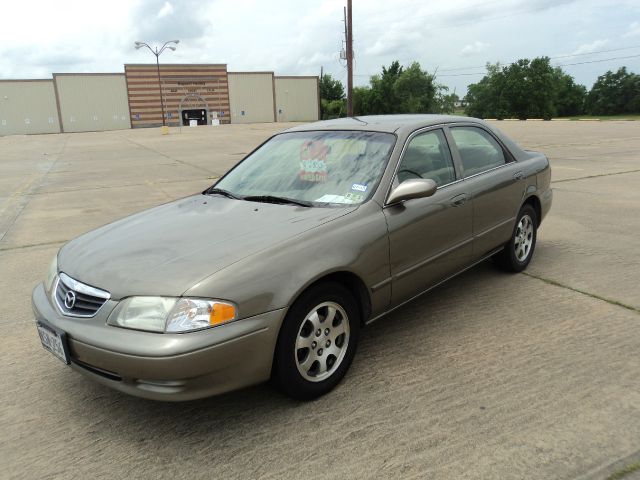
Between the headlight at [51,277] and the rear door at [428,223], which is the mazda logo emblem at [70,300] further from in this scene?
the rear door at [428,223]

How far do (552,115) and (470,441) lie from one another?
101546mm

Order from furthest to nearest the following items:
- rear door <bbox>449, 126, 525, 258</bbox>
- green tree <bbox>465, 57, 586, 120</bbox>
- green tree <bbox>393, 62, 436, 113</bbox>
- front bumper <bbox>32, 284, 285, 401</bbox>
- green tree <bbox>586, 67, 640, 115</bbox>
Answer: green tree <bbox>465, 57, 586, 120</bbox>
green tree <bbox>586, 67, 640, 115</bbox>
green tree <bbox>393, 62, 436, 113</bbox>
rear door <bbox>449, 126, 525, 258</bbox>
front bumper <bbox>32, 284, 285, 401</bbox>

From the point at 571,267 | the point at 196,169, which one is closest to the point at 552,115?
the point at 196,169

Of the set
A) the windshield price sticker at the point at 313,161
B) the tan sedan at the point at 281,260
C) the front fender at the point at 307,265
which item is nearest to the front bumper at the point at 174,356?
the tan sedan at the point at 281,260

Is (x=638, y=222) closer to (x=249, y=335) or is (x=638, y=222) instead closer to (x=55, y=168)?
(x=249, y=335)

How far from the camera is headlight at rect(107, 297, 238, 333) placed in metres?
2.34

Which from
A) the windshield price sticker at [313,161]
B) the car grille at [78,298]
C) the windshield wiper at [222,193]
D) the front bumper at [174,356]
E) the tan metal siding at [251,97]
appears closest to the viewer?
the front bumper at [174,356]

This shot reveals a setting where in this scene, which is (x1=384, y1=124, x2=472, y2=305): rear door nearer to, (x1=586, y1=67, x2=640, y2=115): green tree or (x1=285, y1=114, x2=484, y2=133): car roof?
(x1=285, y1=114, x2=484, y2=133): car roof

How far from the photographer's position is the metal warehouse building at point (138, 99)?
69562 millimetres

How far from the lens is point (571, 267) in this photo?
16.2ft

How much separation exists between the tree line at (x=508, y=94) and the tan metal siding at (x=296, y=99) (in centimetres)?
533

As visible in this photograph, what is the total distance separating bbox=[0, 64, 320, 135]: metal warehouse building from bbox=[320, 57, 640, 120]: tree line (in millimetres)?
15444

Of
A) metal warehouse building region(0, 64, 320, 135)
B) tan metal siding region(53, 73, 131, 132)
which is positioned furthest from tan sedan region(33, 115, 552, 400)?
tan metal siding region(53, 73, 131, 132)

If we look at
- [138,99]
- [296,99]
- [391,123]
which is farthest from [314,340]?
[296,99]
